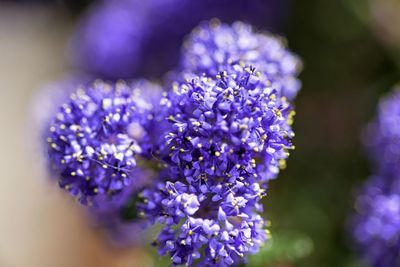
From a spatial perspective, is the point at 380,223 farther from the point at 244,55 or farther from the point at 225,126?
the point at 225,126

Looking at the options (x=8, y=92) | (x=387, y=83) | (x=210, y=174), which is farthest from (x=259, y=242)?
(x=8, y=92)

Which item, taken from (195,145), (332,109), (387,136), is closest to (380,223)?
(387,136)

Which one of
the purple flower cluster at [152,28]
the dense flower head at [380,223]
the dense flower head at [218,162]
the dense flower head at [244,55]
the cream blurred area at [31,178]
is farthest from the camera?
the cream blurred area at [31,178]

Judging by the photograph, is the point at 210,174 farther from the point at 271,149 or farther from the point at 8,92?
the point at 8,92

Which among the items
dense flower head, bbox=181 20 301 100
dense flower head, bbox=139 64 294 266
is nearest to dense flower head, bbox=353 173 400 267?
dense flower head, bbox=181 20 301 100

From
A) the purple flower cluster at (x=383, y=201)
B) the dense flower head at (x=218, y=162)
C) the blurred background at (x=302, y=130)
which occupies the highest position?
the blurred background at (x=302, y=130)

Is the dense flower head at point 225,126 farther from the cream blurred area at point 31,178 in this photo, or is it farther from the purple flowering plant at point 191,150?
the cream blurred area at point 31,178

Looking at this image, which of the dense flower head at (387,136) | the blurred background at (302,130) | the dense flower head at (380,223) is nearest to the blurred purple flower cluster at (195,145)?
the dense flower head at (387,136)
